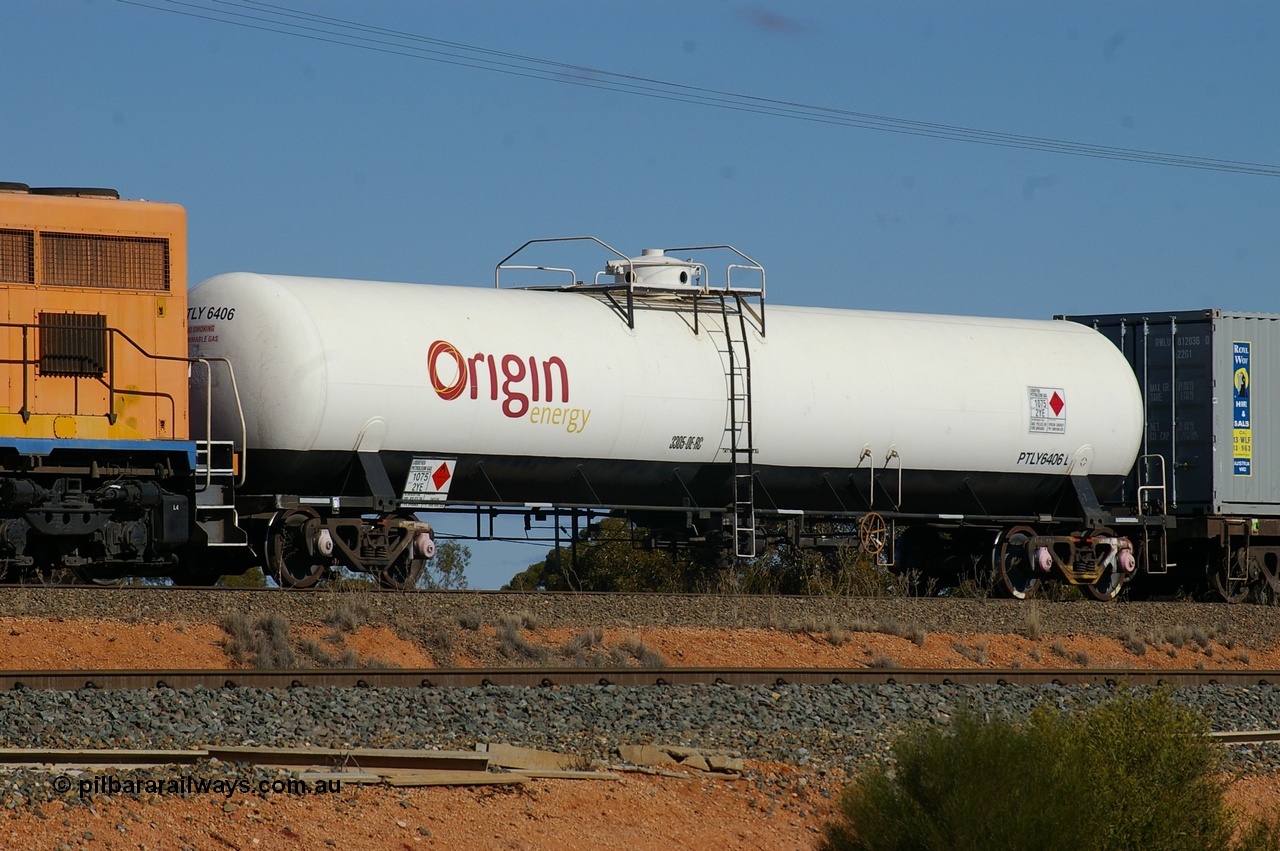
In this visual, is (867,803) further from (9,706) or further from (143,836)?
(9,706)

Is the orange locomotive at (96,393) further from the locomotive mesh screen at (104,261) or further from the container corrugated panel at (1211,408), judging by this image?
the container corrugated panel at (1211,408)

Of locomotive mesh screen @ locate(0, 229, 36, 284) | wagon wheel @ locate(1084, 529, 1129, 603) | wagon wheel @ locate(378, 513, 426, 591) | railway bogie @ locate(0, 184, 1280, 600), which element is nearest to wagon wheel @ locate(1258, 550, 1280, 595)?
railway bogie @ locate(0, 184, 1280, 600)

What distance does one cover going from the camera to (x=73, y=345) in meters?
15.4

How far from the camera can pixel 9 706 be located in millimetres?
9805

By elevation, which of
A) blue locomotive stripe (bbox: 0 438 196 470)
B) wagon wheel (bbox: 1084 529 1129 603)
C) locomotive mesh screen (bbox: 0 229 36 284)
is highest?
locomotive mesh screen (bbox: 0 229 36 284)

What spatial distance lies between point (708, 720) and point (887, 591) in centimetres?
1197

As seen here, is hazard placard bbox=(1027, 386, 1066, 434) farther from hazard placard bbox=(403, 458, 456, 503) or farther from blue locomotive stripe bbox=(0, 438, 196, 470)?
blue locomotive stripe bbox=(0, 438, 196, 470)

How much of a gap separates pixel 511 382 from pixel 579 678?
19.4 ft

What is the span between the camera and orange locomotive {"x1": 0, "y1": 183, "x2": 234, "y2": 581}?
1505cm

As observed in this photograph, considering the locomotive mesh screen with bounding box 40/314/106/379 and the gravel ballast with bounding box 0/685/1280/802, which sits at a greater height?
the locomotive mesh screen with bounding box 40/314/106/379

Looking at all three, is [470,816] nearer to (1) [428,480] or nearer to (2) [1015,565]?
(1) [428,480]

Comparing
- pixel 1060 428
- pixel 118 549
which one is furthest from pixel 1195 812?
pixel 1060 428

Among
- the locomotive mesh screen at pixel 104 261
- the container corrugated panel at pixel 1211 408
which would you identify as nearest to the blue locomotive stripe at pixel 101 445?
the locomotive mesh screen at pixel 104 261

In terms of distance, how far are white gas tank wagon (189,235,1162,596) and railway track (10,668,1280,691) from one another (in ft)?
16.2
